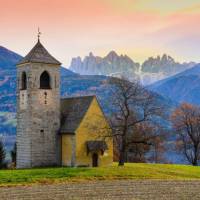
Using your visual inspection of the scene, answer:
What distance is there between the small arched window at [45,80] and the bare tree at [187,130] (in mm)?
34163

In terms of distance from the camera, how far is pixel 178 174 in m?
63.5

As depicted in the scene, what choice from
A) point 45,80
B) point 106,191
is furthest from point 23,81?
point 106,191

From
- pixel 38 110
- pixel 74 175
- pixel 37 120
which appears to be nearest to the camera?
pixel 74 175

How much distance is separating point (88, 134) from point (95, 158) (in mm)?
3687

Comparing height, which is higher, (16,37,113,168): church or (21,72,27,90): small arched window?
(21,72,27,90): small arched window

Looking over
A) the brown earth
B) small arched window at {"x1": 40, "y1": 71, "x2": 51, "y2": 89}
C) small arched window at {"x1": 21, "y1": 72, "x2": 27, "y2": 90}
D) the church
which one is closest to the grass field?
the brown earth

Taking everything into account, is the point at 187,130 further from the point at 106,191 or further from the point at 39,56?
Answer: the point at 106,191

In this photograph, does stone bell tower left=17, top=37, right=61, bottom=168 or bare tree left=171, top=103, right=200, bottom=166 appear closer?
stone bell tower left=17, top=37, right=61, bottom=168

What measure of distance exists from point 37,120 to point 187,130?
1445 inches

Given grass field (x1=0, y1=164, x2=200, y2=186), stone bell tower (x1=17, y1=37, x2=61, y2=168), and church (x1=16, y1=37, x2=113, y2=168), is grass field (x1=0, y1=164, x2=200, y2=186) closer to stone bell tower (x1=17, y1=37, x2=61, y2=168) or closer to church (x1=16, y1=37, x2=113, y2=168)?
church (x1=16, y1=37, x2=113, y2=168)

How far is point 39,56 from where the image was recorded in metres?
69.6

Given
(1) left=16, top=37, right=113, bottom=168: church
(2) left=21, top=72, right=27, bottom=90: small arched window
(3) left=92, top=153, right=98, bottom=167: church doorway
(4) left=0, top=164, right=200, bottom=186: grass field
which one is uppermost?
(2) left=21, top=72, right=27, bottom=90: small arched window

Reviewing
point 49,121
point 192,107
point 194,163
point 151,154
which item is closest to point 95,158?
point 49,121

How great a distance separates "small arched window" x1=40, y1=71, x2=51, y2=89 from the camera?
228ft
